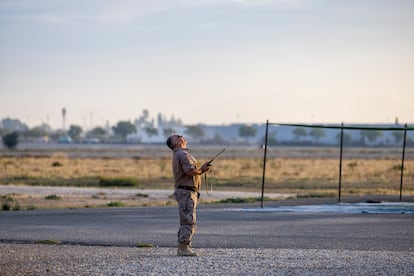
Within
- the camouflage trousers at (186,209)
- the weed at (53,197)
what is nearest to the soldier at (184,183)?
the camouflage trousers at (186,209)

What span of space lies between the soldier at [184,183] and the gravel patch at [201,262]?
56 cm

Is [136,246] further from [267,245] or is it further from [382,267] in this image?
[382,267]

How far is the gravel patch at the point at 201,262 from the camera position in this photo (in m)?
13.8

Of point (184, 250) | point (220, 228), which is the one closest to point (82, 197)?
point (220, 228)

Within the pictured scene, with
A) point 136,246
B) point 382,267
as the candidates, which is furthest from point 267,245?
point 382,267

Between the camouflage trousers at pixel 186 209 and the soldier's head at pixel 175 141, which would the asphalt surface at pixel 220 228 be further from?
the soldier's head at pixel 175 141

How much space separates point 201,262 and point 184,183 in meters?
1.44

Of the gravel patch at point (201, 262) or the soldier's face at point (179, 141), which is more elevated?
the soldier's face at point (179, 141)

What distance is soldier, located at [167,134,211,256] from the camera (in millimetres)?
15062

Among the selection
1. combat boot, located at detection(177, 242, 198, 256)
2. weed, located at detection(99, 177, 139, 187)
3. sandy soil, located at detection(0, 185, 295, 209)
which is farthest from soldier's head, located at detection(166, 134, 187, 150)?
weed, located at detection(99, 177, 139, 187)

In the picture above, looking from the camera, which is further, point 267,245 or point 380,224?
point 380,224

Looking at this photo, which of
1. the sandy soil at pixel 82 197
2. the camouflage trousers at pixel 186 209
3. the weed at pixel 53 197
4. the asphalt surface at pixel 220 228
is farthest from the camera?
the weed at pixel 53 197

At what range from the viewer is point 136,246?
18.0 metres

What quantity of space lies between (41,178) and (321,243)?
38.3 meters
